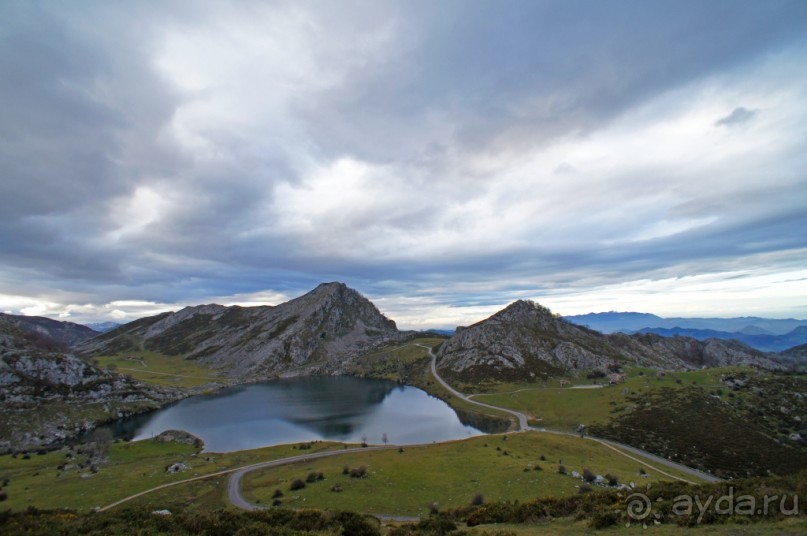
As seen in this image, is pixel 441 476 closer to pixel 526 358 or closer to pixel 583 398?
pixel 583 398

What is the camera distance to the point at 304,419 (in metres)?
122

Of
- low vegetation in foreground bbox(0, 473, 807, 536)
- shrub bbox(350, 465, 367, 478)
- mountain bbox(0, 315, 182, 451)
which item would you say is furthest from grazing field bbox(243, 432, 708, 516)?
mountain bbox(0, 315, 182, 451)

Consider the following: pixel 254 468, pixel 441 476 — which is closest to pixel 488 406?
pixel 441 476

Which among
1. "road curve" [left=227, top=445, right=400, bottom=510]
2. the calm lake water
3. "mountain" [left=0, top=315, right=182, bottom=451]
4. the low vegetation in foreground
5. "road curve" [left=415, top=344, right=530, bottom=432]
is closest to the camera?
the low vegetation in foreground

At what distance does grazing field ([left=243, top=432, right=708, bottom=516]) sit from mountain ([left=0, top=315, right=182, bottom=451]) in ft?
313

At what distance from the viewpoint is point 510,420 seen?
110 m

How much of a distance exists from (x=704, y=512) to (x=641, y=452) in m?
73.2

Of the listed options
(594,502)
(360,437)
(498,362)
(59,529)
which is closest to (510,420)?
(360,437)

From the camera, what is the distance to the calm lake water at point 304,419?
98438 mm

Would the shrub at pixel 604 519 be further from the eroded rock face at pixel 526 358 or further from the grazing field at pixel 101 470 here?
the eroded rock face at pixel 526 358

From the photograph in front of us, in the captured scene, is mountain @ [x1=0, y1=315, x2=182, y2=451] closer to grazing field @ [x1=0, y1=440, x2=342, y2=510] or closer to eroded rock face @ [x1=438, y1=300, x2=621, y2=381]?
grazing field @ [x1=0, y1=440, x2=342, y2=510]

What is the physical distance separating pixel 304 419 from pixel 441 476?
82460 mm

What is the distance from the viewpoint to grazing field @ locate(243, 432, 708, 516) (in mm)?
44781

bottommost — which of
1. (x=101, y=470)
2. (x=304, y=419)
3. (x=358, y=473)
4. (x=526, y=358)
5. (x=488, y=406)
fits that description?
(x=488, y=406)
